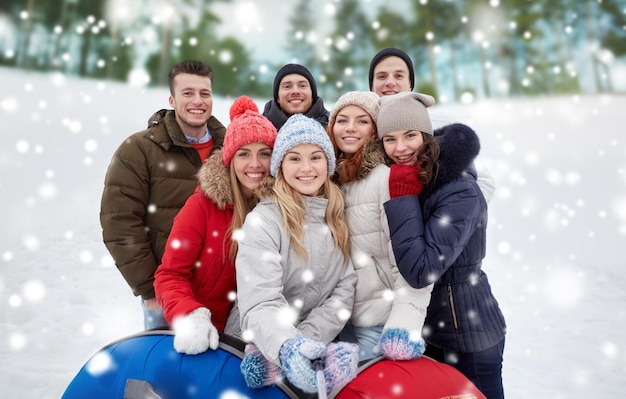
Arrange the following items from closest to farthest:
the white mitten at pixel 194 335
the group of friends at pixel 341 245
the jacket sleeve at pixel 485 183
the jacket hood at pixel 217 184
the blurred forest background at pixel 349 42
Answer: the white mitten at pixel 194 335
the group of friends at pixel 341 245
the jacket hood at pixel 217 184
the jacket sleeve at pixel 485 183
the blurred forest background at pixel 349 42

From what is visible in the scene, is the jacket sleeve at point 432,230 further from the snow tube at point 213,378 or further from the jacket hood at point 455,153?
the snow tube at point 213,378

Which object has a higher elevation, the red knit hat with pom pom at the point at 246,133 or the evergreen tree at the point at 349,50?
the evergreen tree at the point at 349,50

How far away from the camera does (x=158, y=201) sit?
114 inches

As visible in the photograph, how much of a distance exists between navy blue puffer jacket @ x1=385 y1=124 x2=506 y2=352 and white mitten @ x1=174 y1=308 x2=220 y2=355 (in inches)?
30.5

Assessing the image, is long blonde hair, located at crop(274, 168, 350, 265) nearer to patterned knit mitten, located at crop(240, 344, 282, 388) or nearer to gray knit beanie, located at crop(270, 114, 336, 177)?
gray knit beanie, located at crop(270, 114, 336, 177)

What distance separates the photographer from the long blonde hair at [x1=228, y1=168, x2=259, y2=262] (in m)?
2.13

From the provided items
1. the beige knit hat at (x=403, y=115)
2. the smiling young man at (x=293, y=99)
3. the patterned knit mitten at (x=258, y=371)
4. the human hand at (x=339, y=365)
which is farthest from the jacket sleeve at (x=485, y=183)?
the patterned knit mitten at (x=258, y=371)

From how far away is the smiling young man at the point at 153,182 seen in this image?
9.14 ft

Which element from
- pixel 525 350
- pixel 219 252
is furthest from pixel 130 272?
pixel 525 350

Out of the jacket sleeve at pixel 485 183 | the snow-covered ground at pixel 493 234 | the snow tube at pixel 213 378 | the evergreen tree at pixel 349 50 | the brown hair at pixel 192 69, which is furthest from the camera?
the evergreen tree at pixel 349 50

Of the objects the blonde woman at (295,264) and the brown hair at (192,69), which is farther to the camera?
the brown hair at (192,69)

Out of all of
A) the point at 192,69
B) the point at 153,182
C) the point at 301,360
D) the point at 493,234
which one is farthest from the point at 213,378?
the point at 493,234

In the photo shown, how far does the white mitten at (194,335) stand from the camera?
1.71 m

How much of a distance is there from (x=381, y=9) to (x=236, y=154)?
14401mm
